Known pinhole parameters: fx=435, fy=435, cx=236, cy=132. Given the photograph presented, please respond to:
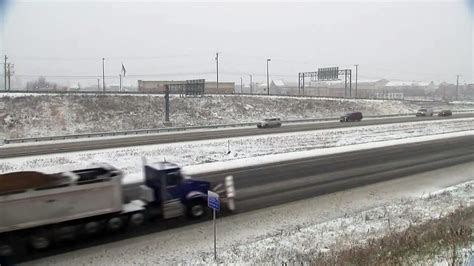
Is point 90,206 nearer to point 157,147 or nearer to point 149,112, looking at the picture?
point 157,147

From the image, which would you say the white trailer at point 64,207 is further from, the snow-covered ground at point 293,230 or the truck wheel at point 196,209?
the truck wheel at point 196,209

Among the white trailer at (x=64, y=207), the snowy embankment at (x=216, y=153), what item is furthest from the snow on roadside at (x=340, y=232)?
the snowy embankment at (x=216, y=153)

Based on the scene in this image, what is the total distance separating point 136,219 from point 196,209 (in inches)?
73.3

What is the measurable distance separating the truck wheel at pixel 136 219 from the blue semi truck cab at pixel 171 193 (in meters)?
0.39

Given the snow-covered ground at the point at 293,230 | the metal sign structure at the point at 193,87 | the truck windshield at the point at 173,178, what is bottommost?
the snow-covered ground at the point at 293,230

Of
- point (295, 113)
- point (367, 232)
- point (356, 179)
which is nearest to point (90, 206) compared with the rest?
point (367, 232)

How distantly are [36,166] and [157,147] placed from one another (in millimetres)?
9305

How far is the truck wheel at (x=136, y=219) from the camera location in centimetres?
1160

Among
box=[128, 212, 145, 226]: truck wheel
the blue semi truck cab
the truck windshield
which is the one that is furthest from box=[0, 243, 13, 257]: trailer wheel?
the truck windshield

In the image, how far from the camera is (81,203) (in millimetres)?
10430

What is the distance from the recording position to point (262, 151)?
91.8 ft

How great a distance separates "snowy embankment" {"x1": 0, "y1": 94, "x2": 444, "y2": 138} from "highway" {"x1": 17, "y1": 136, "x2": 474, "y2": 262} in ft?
62.0

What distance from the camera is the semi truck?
377 inches

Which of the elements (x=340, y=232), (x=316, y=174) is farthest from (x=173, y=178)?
(x=316, y=174)
